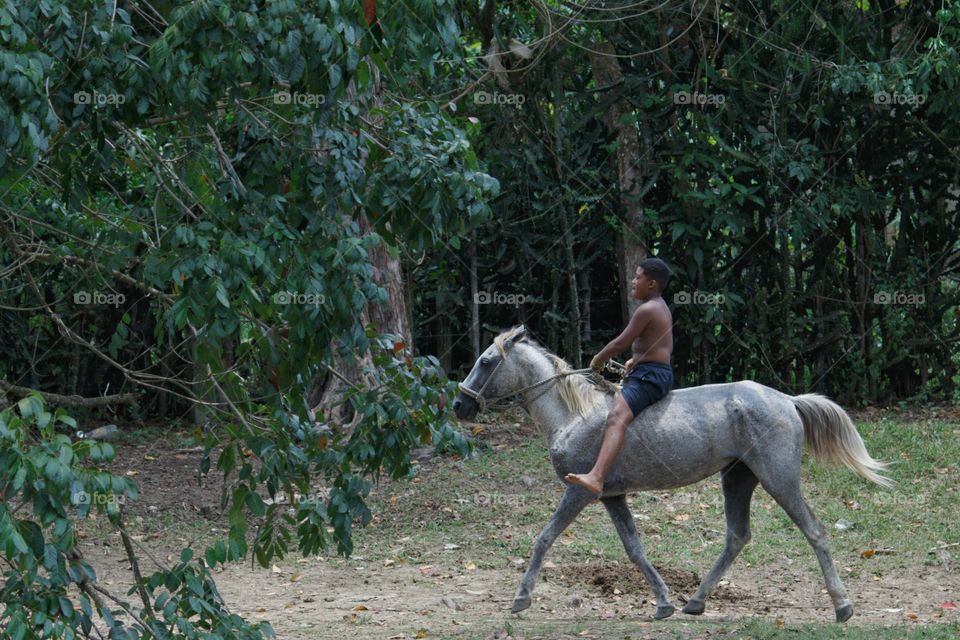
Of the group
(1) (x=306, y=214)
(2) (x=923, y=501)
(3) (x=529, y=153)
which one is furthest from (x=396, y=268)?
(1) (x=306, y=214)

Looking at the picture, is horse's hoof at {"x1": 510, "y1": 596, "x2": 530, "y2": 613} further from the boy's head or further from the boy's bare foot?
the boy's head

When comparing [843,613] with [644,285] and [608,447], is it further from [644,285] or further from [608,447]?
[644,285]

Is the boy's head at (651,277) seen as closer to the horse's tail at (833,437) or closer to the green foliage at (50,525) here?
the horse's tail at (833,437)

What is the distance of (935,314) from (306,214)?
10420 mm

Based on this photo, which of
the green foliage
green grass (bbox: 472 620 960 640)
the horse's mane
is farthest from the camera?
the horse's mane

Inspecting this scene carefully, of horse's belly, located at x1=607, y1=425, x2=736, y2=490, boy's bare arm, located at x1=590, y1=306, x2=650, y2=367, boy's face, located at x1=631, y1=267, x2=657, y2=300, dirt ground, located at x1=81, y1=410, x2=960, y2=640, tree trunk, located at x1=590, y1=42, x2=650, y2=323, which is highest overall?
tree trunk, located at x1=590, y1=42, x2=650, y2=323

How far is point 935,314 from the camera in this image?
44.2 ft

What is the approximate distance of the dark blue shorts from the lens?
25.2 ft

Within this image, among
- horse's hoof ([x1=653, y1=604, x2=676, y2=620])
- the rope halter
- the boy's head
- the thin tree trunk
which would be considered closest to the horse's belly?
A: the rope halter

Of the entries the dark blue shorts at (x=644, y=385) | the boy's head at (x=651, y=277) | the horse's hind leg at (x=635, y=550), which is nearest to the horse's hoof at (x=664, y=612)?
the horse's hind leg at (x=635, y=550)

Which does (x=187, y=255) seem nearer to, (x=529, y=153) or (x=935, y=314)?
(x=529, y=153)

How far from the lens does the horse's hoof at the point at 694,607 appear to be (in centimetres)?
777

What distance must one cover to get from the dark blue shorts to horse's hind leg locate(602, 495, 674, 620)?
74 cm

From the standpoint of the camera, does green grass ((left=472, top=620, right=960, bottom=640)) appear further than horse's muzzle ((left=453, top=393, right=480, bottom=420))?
No
